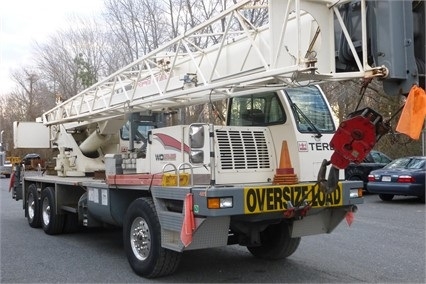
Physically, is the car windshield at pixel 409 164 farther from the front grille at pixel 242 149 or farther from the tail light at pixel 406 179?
the front grille at pixel 242 149

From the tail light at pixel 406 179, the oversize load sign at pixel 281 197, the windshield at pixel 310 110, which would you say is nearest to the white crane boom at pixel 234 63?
the windshield at pixel 310 110

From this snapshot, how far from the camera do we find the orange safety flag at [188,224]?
18.3 feet

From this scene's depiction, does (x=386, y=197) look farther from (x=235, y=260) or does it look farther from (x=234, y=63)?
(x=234, y=63)

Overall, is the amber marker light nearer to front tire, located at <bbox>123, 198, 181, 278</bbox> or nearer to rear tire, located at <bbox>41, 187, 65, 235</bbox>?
front tire, located at <bbox>123, 198, 181, 278</bbox>

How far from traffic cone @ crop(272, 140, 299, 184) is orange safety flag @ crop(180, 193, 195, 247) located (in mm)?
1369

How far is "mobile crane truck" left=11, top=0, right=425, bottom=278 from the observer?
198 inches

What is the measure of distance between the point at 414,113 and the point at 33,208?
8973mm

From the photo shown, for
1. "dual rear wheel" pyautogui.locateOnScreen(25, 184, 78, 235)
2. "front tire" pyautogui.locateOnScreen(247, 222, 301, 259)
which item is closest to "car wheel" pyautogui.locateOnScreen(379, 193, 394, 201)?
"front tire" pyautogui.locateOnScreen(247, 222, 301, 259)

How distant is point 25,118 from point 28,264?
50.3 meters

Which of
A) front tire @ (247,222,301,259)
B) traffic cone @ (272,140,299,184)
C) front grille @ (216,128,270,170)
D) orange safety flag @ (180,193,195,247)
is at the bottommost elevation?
front tire @ (247,222,301,259)

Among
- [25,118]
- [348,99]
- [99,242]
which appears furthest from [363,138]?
[25,118]

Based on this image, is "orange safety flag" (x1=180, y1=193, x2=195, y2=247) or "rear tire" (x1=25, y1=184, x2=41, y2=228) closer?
"orange safety flag" (x1=180, y1=193, x2=195, y2=247)

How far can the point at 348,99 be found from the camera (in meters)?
25.0

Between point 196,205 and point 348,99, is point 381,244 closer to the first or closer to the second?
point 196,205
